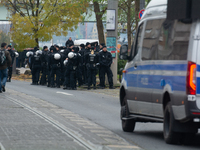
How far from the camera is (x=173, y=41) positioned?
7.48 meters

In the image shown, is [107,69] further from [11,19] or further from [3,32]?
[3,32]

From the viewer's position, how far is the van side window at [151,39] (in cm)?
816

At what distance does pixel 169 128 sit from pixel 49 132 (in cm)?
216

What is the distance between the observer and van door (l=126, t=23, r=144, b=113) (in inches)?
355

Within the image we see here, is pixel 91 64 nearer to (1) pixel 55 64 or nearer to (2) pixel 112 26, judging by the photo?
(1) pixel 55 64

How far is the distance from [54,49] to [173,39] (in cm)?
1677

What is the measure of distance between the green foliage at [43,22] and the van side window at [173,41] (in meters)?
27.8

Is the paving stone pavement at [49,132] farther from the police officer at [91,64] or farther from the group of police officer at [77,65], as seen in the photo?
the police officer at [91,64]

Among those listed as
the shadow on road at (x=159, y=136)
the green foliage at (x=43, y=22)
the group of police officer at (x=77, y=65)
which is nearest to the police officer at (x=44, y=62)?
the group of police officer at (x=77, y=65)

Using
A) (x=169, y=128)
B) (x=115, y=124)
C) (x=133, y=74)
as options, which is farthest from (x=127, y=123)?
(x=169, y=128)

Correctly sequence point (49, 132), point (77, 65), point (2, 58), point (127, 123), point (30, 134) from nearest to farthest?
point (30, 134) < point (49, 132) < point (127, 123) < point (2, 58) < point (77, 65)

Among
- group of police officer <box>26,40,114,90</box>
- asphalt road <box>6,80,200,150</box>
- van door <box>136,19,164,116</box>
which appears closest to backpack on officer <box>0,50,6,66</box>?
asphalt road <box>6,80,200,150</box>

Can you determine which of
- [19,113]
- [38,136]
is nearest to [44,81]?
[19,113]

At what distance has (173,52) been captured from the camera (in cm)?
745
